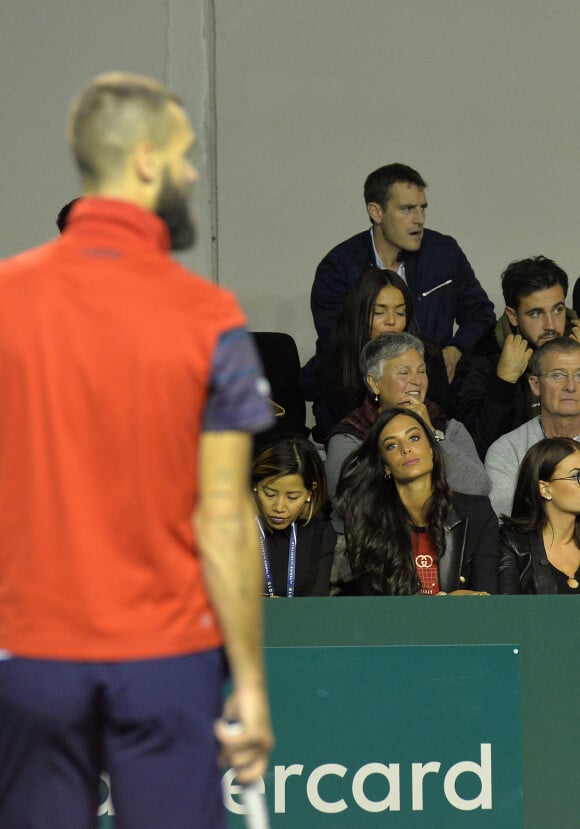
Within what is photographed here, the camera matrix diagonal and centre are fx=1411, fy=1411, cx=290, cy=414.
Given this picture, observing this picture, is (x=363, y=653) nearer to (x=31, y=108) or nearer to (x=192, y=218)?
(x=192, y=218)

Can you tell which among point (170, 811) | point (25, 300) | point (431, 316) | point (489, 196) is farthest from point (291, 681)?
point (489, 196)

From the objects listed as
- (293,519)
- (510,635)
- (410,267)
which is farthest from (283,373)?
(510,635)

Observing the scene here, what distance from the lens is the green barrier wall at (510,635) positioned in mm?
3986

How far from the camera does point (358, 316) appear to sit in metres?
5.78

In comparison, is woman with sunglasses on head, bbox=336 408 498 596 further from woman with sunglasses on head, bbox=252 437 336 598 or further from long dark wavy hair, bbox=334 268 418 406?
long dark wavy hair, bbox=334 268 418 406

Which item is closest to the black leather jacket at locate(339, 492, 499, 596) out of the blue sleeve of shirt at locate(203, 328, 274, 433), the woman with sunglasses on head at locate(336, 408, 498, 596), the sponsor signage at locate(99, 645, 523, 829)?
the woman with sunglasses on head at locate(336, 408, 498, 596)

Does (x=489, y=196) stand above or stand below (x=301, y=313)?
above

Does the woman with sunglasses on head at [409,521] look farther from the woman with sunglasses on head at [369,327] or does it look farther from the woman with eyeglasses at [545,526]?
the woman with sunglasses on head at [369,327]

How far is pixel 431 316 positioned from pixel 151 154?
4456 mm

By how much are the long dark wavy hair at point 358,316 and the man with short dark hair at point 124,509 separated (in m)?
3.57

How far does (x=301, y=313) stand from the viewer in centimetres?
829

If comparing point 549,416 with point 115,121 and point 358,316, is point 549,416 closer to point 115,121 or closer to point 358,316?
point 358,316

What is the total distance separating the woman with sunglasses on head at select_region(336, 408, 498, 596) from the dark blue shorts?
2378 millimetres

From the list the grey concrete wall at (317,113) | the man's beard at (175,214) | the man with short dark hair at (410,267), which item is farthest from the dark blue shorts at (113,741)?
the grey concrete wall at (317,113)
